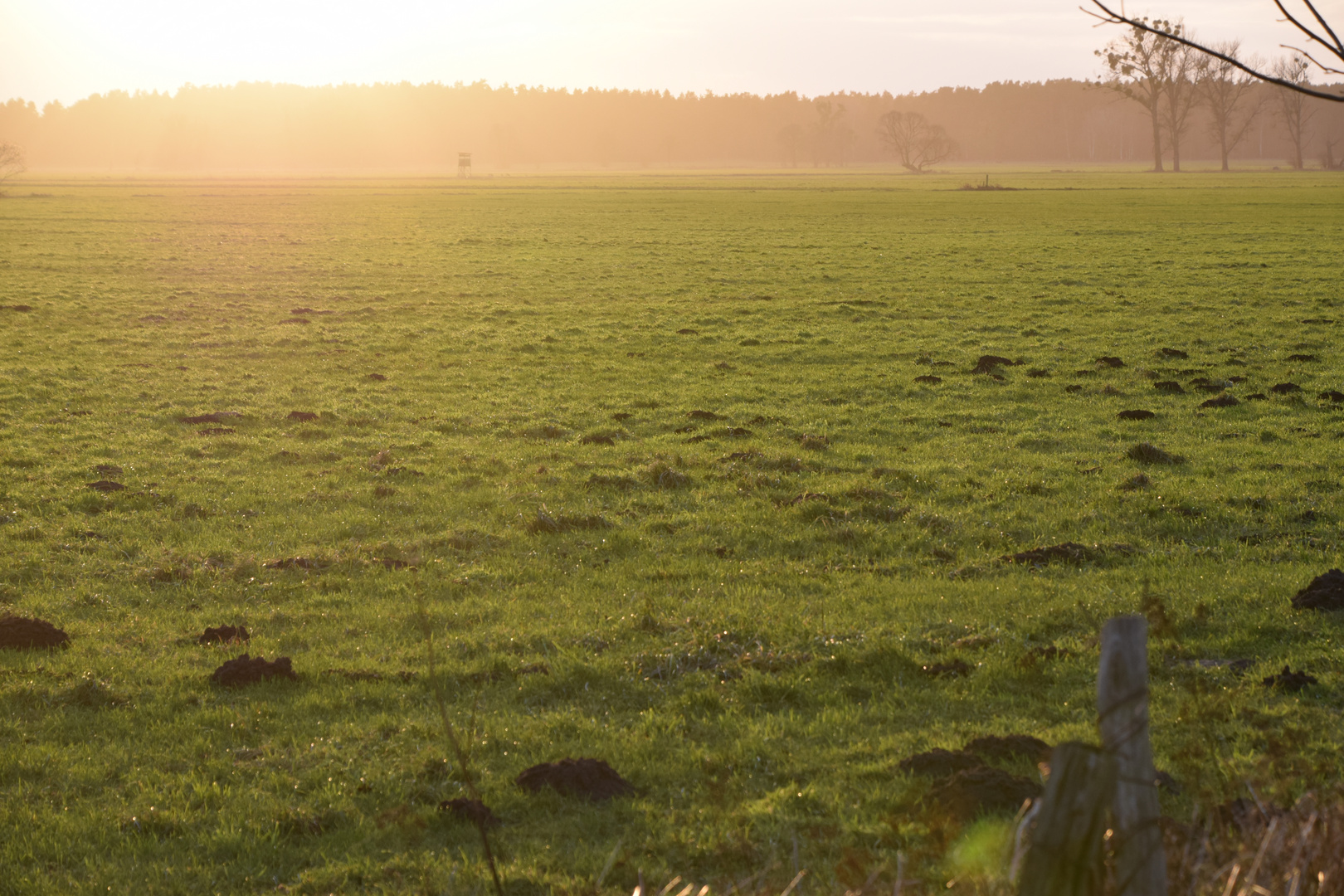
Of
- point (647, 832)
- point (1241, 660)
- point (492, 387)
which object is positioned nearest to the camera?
point (647, 832)

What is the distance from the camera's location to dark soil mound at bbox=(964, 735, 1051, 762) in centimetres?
676

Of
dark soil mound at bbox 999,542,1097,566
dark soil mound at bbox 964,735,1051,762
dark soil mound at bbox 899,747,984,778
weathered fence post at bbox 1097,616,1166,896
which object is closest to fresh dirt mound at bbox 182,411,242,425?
dark soil mound at bbox 999,542,1097,566

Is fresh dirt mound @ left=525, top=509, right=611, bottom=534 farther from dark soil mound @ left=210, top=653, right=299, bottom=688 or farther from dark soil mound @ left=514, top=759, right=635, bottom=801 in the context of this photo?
dark soil mound @ left=514, top=759, right=635, bottom=801

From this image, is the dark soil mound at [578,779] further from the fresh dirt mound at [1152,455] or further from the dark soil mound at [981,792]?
the fresh dirt mound at [1152,455]

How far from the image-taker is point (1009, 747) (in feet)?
22.4

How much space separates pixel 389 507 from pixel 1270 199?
73.8m

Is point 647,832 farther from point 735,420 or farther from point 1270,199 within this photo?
point 1270,199

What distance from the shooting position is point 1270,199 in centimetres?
7131

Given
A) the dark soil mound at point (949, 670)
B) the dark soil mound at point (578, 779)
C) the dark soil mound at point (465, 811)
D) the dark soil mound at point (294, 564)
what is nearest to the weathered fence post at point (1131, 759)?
the dark soil mound at point (578, 779)

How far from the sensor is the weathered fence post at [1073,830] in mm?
3248

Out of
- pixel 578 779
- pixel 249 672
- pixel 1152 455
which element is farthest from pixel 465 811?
pixel 1152 455

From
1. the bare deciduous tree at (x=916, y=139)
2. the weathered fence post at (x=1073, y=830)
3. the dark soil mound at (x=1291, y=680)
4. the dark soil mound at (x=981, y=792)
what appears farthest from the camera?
the bare deciduous tree at (x=916, y=139)

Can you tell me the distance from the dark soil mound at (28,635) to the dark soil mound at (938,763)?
6830mm

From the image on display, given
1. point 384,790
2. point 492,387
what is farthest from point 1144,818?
point 492,387
